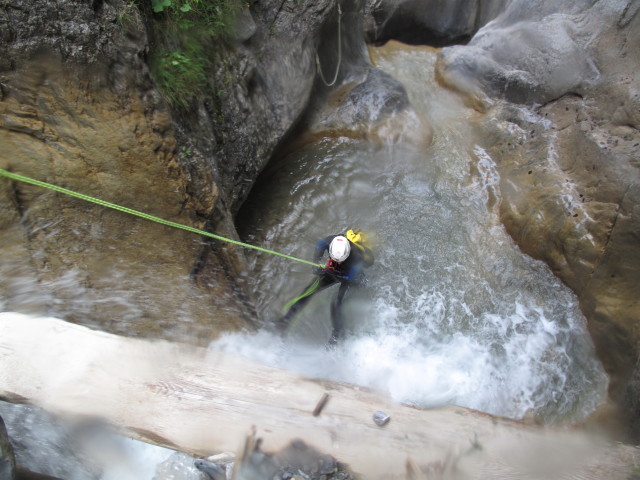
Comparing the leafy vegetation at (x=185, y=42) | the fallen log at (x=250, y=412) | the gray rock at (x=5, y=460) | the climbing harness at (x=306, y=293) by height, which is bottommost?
the gray rock at (x=5, y=460)

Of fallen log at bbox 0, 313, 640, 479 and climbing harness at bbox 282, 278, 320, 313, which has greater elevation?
climbing harness at bbox 282, 278, 320, 313

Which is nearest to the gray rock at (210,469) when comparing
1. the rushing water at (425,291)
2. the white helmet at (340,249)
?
the rushing water at (425,291)

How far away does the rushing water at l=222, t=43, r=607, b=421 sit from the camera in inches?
153

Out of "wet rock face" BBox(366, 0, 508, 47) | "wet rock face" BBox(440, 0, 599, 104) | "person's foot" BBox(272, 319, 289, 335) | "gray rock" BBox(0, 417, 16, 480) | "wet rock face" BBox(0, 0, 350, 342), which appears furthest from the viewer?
"wet rock face" BBox(366, 0, 508, 47)

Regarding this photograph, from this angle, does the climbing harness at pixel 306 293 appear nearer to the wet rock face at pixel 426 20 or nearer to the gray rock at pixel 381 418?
the gray rock at pixel 381 418

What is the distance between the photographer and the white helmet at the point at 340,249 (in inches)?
154

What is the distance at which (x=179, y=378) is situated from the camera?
322 centimetres

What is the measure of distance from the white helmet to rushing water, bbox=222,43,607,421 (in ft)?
2.62

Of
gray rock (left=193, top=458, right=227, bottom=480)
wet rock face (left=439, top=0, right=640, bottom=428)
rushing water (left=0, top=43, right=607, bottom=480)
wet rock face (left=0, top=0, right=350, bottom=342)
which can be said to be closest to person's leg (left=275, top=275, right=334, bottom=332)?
rushing water (left=0, top=43, right=607, bottom=480)

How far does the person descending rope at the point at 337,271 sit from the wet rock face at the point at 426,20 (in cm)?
639

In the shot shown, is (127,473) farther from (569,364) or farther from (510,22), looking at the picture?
(510,22)

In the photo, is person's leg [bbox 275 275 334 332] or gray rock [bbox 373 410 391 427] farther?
person's leg [bbox 275 275 334 332]

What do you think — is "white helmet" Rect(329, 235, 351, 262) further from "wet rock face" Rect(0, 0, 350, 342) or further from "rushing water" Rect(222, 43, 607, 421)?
"wet rock face" Rect(0, 0, 350, 342)

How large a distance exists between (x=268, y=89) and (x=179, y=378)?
3557 millimetres
